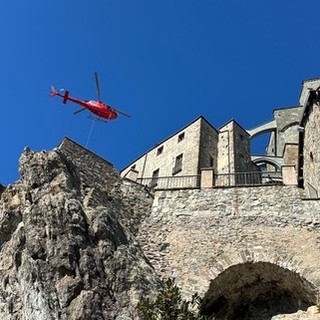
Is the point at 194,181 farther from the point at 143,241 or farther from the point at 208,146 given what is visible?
the point at 143,241

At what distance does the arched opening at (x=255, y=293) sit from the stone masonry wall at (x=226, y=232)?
32 cm

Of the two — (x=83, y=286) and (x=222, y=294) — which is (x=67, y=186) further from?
(x=222, y=294)

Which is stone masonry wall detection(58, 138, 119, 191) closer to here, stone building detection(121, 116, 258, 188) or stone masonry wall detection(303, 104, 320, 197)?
stone masonry wall detection(303, 104, 320, 197)

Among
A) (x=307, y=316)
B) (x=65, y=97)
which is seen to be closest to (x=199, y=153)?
(x=65, y=97)

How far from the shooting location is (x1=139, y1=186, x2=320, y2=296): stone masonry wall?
53.3ft

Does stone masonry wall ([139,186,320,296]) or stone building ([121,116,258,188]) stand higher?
stone building ([121,116,258,188])

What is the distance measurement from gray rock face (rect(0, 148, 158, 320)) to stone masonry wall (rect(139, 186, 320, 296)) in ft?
3.63

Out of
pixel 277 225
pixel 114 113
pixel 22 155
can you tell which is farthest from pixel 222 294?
pixel 114 113

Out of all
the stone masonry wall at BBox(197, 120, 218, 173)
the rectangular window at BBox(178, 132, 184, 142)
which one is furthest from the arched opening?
the rectangular window at BBox(178, 132, 184, 142)

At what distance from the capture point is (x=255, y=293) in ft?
55.8

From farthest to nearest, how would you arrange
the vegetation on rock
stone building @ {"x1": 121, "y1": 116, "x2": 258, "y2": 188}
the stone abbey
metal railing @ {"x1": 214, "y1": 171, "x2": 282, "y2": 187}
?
stone building @ {"x1": 121, "y1": 116, "x2": 258, "y2": 188} < metal railing @ {"x1": 214, "y1": 171, "x2": 282, "y2": 187} < the stone abbey < the vegetation on rock

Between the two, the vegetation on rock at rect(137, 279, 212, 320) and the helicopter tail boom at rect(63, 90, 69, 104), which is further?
the helicopter tail boom at rect(63, 90, 69, 104)

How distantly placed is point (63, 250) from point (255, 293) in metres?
6.56

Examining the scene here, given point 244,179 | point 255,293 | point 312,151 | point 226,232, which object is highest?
point 244,179
